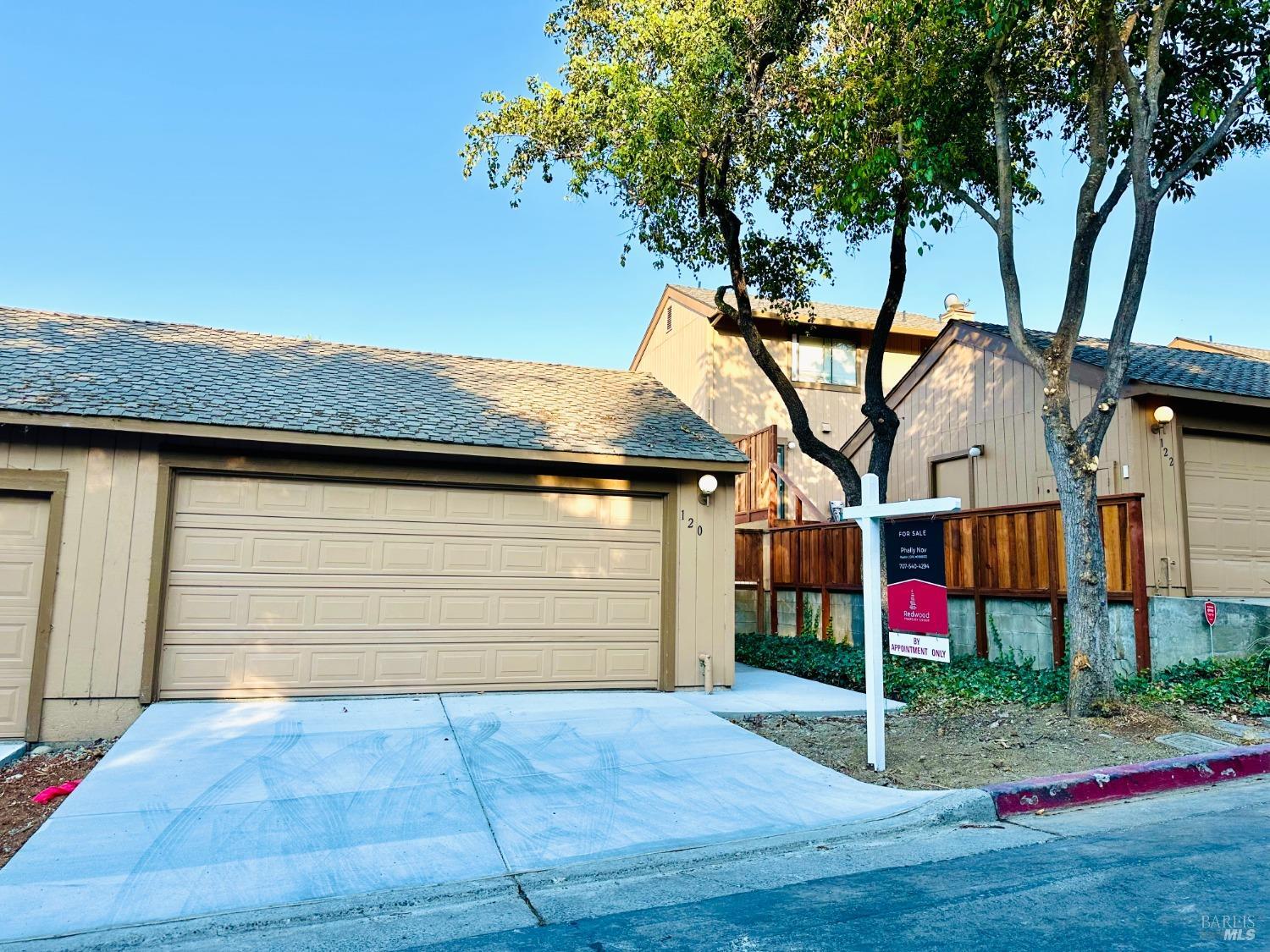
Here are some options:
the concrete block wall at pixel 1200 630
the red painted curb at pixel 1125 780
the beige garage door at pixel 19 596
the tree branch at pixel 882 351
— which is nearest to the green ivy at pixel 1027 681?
the concrete block wall at pixel 1200 630

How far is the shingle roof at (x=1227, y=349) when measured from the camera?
17312mm

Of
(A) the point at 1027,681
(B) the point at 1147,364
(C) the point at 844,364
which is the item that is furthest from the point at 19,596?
(C) the point at 844,364

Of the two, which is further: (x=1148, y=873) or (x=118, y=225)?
(x=118, y=225)

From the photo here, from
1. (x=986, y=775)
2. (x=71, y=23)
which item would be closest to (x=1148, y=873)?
(x=986, y=775)

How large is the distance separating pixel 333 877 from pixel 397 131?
525 inches

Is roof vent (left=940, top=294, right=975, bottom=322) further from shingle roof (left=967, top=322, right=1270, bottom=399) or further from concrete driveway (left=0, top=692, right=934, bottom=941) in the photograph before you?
concrete driveway (left=0, top=692, right=934, bottom=941)

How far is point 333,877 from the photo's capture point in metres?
4.05

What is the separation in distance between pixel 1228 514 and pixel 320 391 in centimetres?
1128

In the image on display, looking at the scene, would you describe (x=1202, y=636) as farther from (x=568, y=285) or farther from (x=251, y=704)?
(x=568, y=285)

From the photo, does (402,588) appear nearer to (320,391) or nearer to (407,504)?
(407,504)

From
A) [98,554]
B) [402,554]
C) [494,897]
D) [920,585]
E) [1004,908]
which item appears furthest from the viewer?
[402,554]

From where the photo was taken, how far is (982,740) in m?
6.86

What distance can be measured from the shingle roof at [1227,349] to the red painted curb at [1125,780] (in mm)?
12770

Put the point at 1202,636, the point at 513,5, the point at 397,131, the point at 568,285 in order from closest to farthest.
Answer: the point at 1202,636 < the point at 513,5 < the point at 397,131 < the point at 568,285
